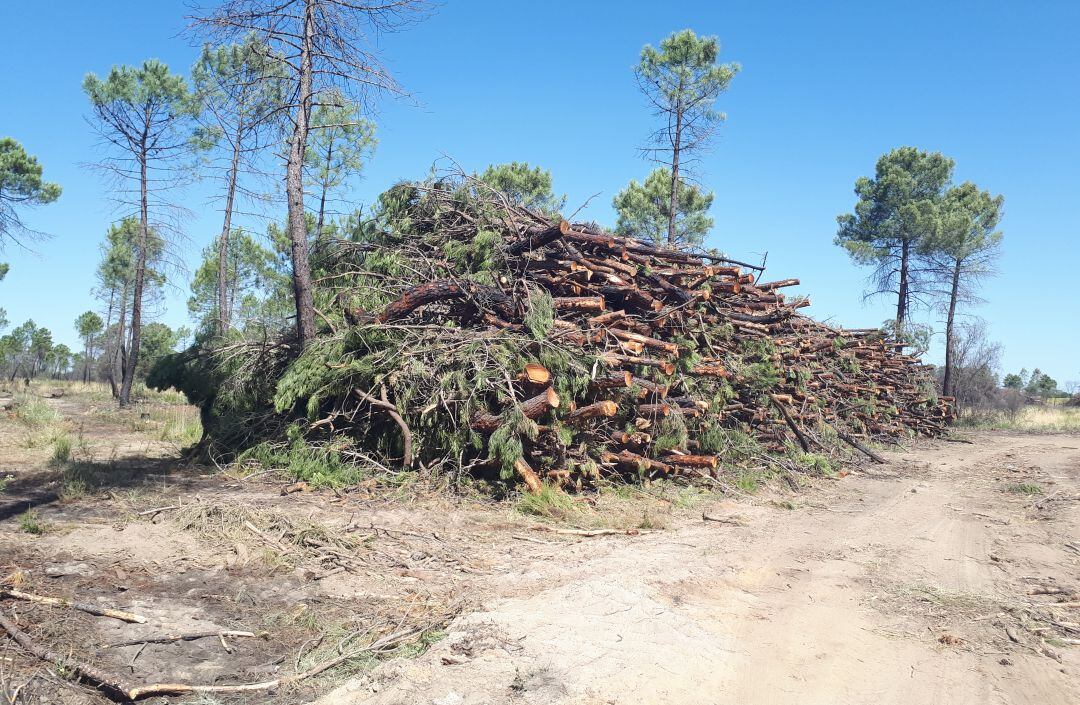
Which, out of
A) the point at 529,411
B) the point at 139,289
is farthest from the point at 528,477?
the point at 139,289

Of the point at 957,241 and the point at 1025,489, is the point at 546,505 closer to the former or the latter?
the point at 1025,489

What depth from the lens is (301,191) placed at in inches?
344

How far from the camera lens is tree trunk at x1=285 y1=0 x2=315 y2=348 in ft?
28.1

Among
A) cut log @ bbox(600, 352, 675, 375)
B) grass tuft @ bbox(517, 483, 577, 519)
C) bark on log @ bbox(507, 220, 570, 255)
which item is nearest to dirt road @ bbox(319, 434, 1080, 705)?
grass tuft @ bbox(517, 483, 577, 519)

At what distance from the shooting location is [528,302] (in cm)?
846

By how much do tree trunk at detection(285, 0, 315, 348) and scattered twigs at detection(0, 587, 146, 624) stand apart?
5069 mm

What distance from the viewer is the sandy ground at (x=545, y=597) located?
3336mm

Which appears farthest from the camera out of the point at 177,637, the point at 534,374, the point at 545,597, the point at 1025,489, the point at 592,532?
the point at 1025,489

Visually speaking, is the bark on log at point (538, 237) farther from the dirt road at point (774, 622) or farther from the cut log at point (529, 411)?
the dirt road at point (774, 622)

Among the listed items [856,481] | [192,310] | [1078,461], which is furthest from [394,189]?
[192,310]

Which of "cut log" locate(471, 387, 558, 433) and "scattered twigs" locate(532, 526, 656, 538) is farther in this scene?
"cut log" locate(471, 387, 558, 433)

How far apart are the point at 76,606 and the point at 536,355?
5.03 m

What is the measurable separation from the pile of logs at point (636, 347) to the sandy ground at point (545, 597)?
1.08m

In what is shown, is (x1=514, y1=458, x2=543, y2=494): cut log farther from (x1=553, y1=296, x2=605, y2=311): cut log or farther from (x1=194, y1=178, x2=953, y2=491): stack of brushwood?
(x1=553, y1=296, x2=605, y2=311): cut log
